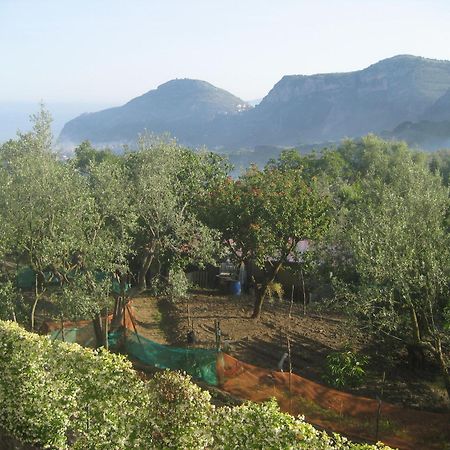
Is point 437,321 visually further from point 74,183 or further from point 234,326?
point 74,183

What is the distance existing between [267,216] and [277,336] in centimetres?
567

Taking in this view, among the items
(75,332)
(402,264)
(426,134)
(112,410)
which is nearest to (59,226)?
(75,332)

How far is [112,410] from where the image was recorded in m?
10.0

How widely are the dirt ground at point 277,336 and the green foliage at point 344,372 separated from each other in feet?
1.53

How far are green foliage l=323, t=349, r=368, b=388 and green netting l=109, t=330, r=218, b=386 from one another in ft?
13.5

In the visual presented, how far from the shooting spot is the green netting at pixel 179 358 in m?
17.6

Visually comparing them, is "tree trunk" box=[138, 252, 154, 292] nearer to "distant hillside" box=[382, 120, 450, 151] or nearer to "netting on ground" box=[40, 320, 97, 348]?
"netting on ground" box=[40, 320, 97, 348]

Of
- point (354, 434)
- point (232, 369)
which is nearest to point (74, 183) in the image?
point (232, 369)

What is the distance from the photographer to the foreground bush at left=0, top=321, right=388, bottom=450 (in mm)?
8258

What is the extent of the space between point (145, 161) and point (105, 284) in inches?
293

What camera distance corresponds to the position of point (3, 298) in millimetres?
17844

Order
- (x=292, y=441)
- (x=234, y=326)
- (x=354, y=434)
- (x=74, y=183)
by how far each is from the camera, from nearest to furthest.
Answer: (x=292, y=441)
(x=354, y=434)
(x=74, y=183)
(x=234, y=326)

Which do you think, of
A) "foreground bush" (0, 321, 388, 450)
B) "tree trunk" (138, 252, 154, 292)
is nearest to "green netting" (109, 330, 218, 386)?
"tree trunk" (138, 252, 154, 292)

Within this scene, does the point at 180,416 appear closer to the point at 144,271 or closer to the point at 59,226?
the point at 59,226
